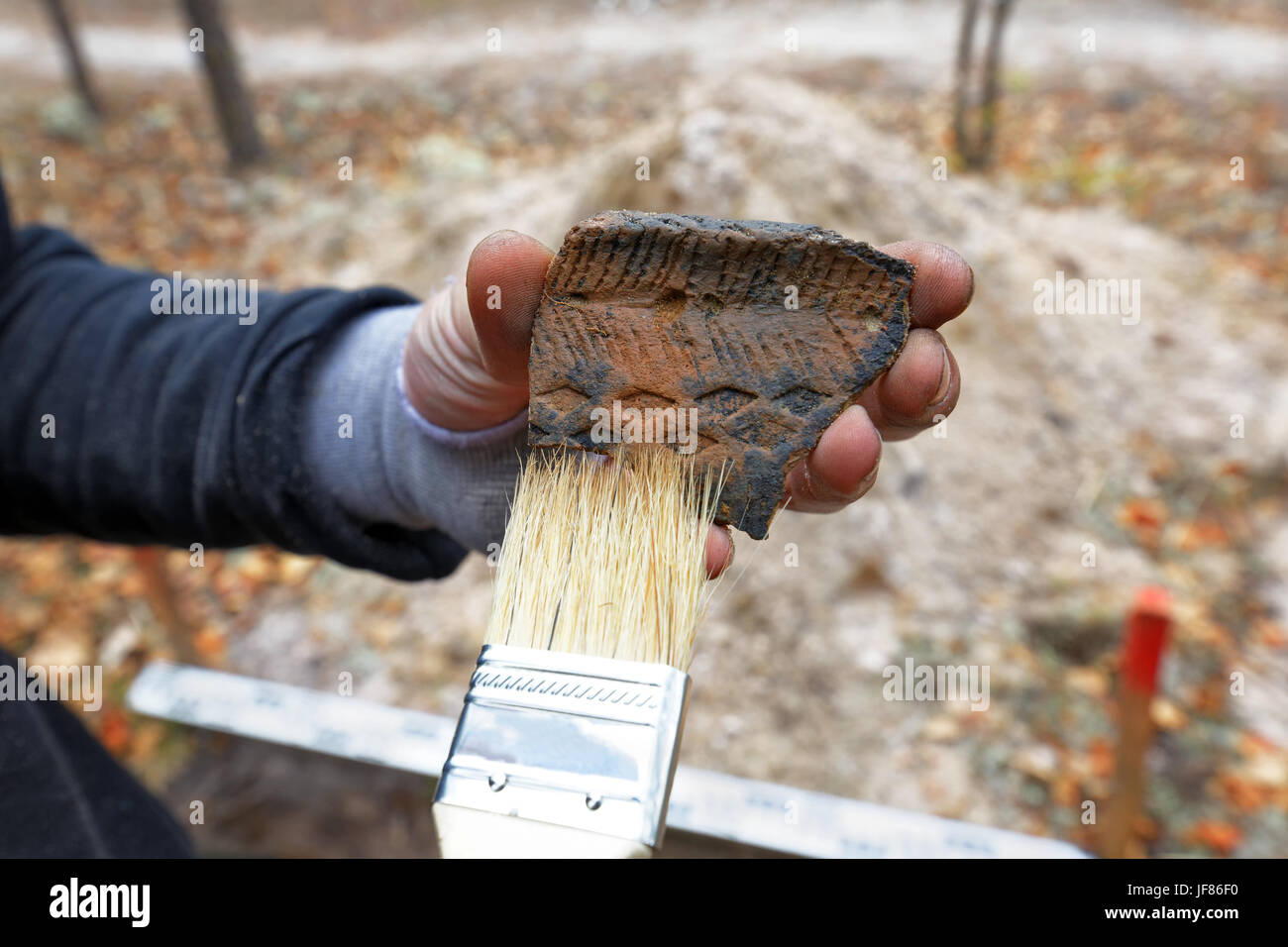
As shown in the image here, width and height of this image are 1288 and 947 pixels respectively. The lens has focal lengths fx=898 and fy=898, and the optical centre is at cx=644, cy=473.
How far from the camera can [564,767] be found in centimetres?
100

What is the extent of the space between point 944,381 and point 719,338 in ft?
1.14

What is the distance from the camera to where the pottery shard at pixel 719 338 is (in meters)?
1.30

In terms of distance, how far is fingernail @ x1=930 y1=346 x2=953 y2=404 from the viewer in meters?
1.34

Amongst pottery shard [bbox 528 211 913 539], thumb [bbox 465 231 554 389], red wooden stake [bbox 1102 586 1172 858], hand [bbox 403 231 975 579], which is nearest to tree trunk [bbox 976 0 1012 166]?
red wooden stake [bbox 1102 586 1172 858]

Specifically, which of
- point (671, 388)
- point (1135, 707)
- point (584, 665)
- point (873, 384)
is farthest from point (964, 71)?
point (584, 665)

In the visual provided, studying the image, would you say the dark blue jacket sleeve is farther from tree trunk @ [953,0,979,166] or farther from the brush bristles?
tree trunk @ [953,0,979,166]

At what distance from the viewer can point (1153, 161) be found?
627cm

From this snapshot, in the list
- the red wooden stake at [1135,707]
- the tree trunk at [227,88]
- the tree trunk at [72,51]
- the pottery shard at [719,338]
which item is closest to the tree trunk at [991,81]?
the red wooden stake at [1135,707]

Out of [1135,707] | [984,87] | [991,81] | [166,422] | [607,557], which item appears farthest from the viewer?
[984,87]

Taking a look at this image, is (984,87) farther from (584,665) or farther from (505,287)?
(584,665)

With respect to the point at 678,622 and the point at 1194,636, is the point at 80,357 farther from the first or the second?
the point at 1194,636

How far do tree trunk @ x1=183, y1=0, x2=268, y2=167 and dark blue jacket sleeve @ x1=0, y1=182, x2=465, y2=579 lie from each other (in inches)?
203

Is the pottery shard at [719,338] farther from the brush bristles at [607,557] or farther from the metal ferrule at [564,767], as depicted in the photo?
the metal ferrule at [564,767]
